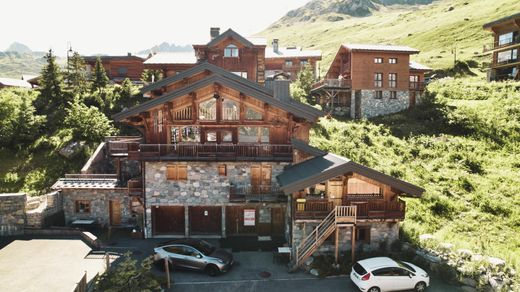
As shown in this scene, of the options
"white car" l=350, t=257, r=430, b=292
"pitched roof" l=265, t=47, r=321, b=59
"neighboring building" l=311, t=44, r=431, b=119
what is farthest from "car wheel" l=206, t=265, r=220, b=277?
"pitched roof" l=265, t=47, r=321, b=59

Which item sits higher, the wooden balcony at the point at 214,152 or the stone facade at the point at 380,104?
the stone facade at the point at 380,104

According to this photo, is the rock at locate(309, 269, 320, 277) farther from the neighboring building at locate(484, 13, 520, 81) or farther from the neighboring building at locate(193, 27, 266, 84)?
the neighboring building at locate(484, 13, 520, 81)

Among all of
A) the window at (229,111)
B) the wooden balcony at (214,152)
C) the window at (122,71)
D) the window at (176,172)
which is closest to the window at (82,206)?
the wooden balcony at (214,152)

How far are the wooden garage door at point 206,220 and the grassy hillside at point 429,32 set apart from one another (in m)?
61.3

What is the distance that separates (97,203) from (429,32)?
316 feet

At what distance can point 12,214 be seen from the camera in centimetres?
2388

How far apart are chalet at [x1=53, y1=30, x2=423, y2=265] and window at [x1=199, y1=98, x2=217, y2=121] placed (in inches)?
2.9

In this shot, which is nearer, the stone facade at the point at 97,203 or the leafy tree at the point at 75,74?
the stone facade at the point at 97,203

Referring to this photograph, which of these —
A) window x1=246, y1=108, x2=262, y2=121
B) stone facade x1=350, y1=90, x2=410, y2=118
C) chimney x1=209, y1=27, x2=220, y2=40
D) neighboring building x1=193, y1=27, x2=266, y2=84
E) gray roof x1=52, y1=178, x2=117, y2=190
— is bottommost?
gray roof x1=52, y1=178, x2=117, y2=190

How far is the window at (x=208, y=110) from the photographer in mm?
23453

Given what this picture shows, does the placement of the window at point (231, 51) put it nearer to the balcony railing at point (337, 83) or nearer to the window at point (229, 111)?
the window at point (229, 111)

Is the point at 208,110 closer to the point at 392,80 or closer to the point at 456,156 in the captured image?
the point at 456,156

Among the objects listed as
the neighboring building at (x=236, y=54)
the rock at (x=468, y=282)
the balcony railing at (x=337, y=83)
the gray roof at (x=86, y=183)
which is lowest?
the rock at (x=468, y=282)

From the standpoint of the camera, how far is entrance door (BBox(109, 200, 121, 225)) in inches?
1033
